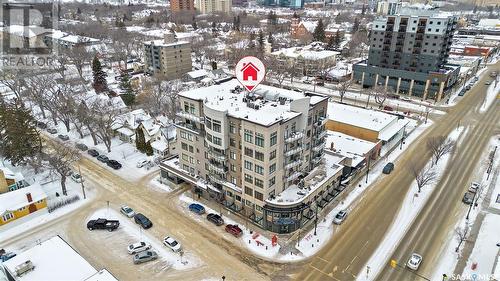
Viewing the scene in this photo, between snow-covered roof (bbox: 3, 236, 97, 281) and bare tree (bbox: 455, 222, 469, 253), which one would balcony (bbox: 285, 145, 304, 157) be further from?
snow-covered roof (bbox: 3, 236, 97, 281)

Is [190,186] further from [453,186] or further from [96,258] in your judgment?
[453,186]

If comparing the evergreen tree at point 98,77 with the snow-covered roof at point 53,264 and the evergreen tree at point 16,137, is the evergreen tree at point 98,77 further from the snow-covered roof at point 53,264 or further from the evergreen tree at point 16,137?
the snow-covered roof at point 53,264

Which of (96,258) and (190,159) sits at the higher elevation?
(190,159)

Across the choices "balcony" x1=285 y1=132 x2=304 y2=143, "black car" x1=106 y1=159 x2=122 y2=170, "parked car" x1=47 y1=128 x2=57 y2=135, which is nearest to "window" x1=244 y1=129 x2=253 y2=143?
"balcony" x1=285 y1=132 x2=304 y2=143

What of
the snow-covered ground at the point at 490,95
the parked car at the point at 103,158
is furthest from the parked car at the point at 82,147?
the snow-covered ground at the point at 490,95

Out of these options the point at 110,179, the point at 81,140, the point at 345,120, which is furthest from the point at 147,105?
the point at 345,120
